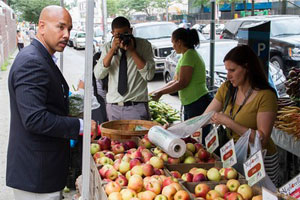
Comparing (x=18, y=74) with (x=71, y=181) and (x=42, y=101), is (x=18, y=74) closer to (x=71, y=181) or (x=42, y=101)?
(x=42, y=101)

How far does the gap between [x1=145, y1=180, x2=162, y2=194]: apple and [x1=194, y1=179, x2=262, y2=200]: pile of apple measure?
0.23m

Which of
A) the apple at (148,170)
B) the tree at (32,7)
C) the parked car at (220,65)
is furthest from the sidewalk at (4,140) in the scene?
the tree at (32,7)

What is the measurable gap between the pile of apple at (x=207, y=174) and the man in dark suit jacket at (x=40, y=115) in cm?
69

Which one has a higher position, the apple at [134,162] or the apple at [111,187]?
the apple at [134,162]

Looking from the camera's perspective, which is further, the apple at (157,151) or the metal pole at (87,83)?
the apple at (157,151)

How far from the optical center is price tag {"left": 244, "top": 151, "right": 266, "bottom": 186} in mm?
2164

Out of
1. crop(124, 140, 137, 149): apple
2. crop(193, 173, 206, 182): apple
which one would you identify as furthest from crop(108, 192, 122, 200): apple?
crop(124, 140, 137, 149): apple

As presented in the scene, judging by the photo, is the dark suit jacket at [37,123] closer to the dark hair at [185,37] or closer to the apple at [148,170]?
the apple at [148,170]

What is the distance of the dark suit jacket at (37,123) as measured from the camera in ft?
7.54

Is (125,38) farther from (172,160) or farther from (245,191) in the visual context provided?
(245,191)

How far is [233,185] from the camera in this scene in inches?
91.7

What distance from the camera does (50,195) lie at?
2.57 metres

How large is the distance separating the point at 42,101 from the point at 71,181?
9.16 feet

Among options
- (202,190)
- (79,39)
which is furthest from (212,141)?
(79,39)
